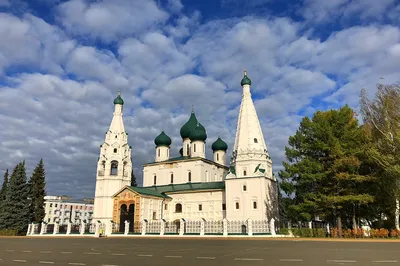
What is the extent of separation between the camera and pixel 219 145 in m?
45.1

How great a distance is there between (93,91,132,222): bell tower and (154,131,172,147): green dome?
4.85 m

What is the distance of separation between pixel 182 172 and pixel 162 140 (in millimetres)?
6708

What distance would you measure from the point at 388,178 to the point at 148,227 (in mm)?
20705

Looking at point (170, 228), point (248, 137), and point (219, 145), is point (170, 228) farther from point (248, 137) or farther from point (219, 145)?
point (219, 145)

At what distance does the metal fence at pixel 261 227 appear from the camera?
27188mm

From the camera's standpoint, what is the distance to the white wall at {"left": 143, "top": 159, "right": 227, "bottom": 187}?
131ft

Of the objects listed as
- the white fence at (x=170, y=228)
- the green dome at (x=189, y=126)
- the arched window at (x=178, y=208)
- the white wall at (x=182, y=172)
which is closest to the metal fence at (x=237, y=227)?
the white fence at (x=170, y=228)

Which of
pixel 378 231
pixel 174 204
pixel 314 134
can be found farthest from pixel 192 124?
pixel 378 231

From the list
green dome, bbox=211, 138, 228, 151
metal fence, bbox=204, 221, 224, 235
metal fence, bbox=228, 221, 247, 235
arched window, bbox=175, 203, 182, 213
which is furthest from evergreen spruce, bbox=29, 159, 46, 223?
metal fence, bbox=228, 221, 247, 235

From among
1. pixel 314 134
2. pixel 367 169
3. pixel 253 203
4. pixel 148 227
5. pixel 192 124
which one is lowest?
pixel 148 227

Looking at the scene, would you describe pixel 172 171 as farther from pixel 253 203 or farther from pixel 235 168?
pixel 253 203

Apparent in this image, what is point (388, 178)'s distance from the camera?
23.1m

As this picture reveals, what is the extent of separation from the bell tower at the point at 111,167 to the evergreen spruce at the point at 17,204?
7530 mm

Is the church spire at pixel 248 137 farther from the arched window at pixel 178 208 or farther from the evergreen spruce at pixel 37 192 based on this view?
the evergreen spruce at pixel 37 192
